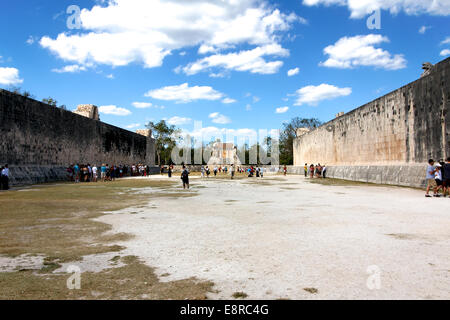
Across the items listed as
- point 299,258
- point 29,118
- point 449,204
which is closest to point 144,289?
point 299,258

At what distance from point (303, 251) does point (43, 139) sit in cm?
2248

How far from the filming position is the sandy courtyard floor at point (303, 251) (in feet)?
9.33

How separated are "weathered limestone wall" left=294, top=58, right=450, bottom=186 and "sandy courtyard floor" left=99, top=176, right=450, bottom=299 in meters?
7.16

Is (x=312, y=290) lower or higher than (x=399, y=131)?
lower

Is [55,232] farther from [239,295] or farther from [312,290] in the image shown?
[312,290]

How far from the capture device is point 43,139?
22109 millimetres

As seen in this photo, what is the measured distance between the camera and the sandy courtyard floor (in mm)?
2844

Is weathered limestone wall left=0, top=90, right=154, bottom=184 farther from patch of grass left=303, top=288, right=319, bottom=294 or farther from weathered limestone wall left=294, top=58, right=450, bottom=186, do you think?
weathered limestone wall left=294, top=58, right=450, bottom=186

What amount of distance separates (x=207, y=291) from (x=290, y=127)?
67.1m

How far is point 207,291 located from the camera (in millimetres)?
2787

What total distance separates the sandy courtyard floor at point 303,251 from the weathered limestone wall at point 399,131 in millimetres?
7162

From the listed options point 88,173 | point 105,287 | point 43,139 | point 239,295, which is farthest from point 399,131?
point 43,139

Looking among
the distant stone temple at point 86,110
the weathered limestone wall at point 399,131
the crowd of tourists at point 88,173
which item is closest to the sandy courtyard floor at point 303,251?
the weathered limestone wall at point 399,131

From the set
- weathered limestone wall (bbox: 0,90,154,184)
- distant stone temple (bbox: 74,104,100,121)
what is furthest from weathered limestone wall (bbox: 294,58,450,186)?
distant stone temple (bbox: 74,104,100,121)
